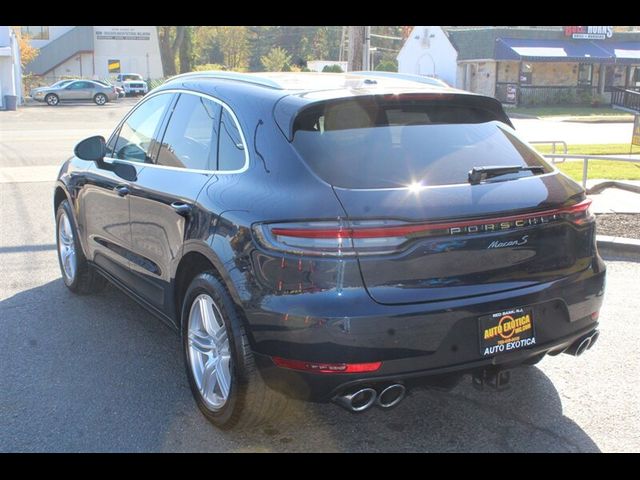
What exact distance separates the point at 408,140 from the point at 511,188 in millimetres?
537

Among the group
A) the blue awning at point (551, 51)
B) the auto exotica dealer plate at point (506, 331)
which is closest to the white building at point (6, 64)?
the blue awning at point (551, 51)

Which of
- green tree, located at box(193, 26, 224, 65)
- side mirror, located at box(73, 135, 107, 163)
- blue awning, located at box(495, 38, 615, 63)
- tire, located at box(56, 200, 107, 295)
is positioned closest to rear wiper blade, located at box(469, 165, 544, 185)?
side mirror, located at box(73, 135, 107, 163)

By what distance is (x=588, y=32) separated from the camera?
44250 mm

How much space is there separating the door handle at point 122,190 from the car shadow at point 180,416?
1034 mm

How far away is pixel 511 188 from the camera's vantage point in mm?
3412

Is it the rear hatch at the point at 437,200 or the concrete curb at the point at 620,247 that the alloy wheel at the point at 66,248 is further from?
the concrete curb at the point at 620,247

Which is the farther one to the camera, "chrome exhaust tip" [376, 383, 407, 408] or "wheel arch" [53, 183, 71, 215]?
"wheel arch" [53, 183, 71, 215]

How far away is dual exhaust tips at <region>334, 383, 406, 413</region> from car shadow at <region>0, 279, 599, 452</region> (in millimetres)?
435

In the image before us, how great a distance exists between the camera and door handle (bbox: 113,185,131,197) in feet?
15.3

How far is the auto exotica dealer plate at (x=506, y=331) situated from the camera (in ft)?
10.6

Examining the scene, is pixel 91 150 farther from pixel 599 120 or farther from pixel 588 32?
pixel 588 32

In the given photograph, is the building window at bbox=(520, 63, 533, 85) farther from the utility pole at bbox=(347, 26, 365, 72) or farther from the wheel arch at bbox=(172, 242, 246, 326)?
the wheel arch at bbox=(172, 242, 246, 326)

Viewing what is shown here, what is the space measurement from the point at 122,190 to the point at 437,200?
93.1 inches
